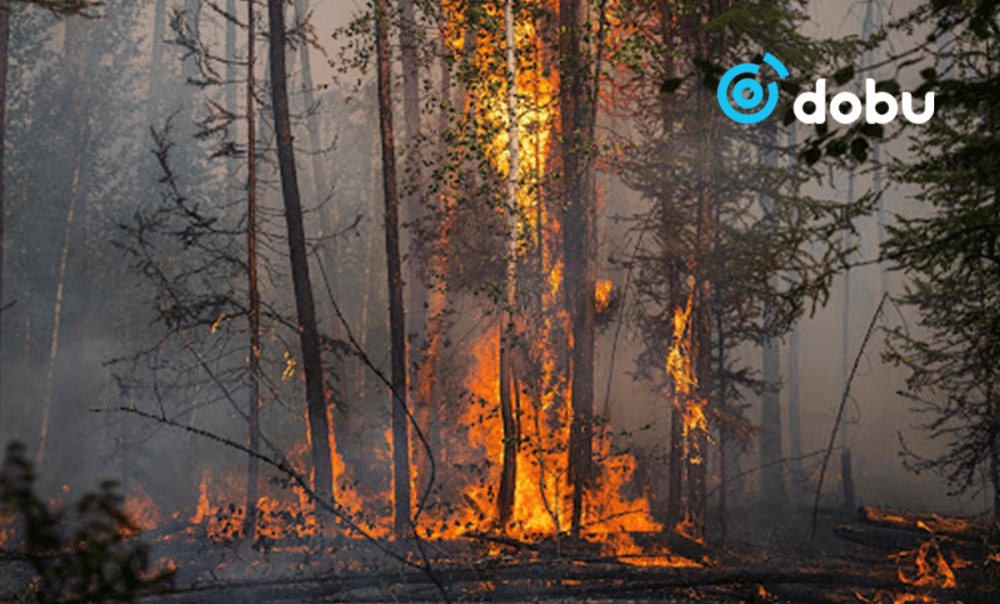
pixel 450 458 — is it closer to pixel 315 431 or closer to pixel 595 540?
pixel 315 431

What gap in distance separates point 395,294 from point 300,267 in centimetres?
170

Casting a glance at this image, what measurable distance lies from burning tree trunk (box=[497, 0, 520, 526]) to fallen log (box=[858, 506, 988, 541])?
660 cm

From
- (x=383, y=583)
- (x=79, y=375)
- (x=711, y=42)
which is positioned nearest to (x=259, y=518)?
(x=383, y=583)

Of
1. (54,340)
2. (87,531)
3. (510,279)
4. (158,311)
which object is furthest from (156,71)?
(87,531)

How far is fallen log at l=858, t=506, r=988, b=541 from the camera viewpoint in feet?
51.2

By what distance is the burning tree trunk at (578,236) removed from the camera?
15.7 meters

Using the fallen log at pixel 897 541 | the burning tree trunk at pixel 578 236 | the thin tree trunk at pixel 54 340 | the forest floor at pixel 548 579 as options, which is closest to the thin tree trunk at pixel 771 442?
the fallen log at pixel 897 541

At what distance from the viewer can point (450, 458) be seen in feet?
77.1

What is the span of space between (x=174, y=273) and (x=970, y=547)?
2480 cm

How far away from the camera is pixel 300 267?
1602cm

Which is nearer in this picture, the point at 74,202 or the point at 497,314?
the point at 497,314

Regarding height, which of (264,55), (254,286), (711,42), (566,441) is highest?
(264,55)

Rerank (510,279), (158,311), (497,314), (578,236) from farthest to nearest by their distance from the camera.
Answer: (158,311), (497,314), (578,236), (510,279)

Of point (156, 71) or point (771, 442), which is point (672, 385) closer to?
point (771, 442)
